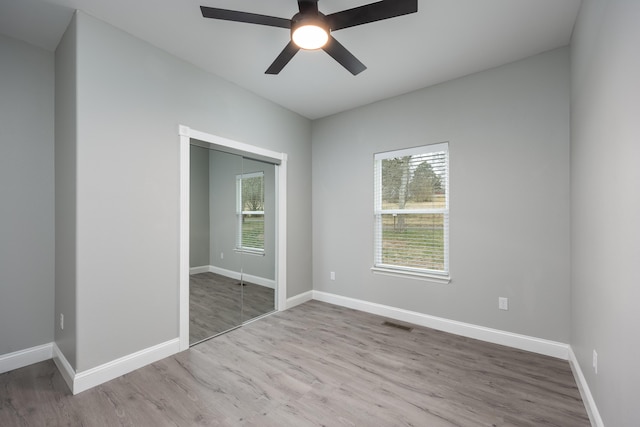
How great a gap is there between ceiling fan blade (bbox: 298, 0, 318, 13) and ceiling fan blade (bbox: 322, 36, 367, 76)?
205 mm

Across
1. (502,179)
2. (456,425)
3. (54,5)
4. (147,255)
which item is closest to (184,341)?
(147,255)

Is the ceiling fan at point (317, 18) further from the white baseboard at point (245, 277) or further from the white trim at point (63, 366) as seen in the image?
the white trim at point (63, 366)

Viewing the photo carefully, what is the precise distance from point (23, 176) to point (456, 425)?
3.90 m

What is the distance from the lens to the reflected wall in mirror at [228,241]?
301cm

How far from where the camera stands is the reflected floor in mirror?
297 cm

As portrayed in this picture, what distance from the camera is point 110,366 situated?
2293mm

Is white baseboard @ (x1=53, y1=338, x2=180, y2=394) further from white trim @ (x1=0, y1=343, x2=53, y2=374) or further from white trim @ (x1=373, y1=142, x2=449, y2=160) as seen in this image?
white trim @ (x1=373, y1=142, x2=449, y2=160)

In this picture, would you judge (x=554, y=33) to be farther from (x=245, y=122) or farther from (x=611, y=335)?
(x=245, y=122)

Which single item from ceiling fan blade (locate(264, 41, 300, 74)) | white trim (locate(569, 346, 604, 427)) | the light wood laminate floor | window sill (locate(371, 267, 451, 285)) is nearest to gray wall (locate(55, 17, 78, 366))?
the light wood laminate floor

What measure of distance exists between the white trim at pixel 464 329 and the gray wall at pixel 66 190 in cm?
300

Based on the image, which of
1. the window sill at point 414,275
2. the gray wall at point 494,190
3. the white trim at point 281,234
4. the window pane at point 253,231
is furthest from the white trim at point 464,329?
the window pane at point 253,231

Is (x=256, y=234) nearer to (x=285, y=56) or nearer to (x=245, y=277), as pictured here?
(x=245, y=277)

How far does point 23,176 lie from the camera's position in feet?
8.16

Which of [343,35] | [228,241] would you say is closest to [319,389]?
[228,241]
